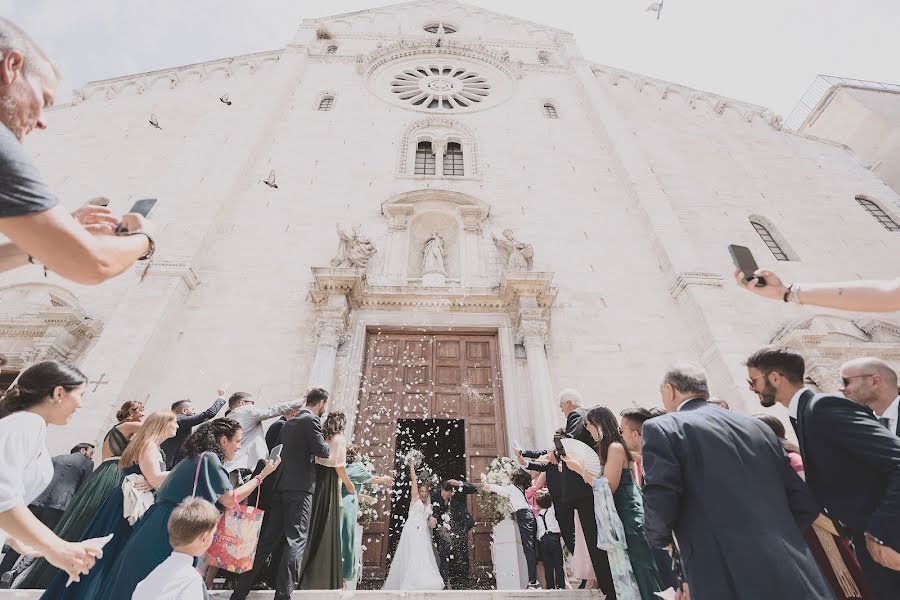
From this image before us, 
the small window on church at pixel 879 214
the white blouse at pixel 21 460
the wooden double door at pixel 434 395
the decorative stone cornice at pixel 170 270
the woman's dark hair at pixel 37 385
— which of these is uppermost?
the small window on church at pixel 879 214

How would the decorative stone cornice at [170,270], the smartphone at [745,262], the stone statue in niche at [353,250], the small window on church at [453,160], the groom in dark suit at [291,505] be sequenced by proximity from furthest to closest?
the small window on church at [453,160] → the stone statue in niche at [353,250] → the decorative stone cornice at [170,270] → the groom in dark suit at [291,505] → the smartphone at [745,262]

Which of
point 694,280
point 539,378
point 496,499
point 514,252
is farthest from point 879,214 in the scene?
point 496,499

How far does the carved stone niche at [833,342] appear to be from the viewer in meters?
9.30

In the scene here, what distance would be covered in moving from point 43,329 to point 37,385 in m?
8.23

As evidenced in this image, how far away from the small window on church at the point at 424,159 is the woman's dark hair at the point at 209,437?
36.5 feet

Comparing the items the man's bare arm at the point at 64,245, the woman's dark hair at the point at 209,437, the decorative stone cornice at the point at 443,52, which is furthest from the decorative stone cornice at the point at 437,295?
the decorative stone cornice at the point at 443,52

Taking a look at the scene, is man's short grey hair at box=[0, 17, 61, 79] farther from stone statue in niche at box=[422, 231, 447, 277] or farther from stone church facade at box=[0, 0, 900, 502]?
stone statue in niche at box=[422, 231, 447, 277]

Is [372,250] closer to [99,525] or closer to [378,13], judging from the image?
[99,525]

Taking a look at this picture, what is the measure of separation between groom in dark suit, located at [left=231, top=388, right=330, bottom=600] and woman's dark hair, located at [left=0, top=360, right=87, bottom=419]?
2.03 m

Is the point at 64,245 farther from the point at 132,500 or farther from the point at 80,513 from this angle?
the point at 80,513

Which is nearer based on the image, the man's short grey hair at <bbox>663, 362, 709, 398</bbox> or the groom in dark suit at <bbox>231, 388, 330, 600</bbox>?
the man's short grey hair at <bbox>663, 362, 709, 398</bbox>

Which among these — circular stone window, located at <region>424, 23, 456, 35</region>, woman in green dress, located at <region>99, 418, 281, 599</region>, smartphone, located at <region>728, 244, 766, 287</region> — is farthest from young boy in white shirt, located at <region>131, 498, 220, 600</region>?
circular stone window, located at <region>424, 23, 456, 35</region>

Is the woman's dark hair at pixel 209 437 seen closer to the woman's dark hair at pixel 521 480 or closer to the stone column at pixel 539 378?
the woman's dark hair at pixel 521 480

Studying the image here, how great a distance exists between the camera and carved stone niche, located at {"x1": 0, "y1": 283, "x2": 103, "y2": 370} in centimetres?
862
